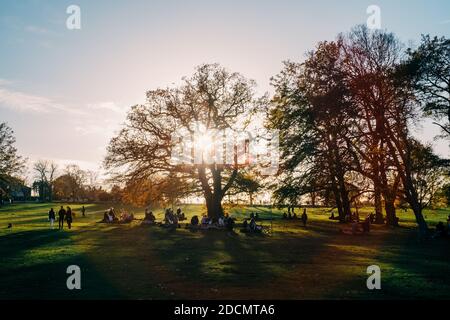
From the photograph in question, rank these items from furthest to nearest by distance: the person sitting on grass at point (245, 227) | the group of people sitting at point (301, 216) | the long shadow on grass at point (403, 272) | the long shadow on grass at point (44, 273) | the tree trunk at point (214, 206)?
the tree trunk at point (214, 206) < the group of people sitting at point (301, 216) < the person sitting on grass at point (245, 227) < the long shadow on grass at point (403, 272) < the long shadow on grass at point (44, 273)

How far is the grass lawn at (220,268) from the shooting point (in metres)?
12.6

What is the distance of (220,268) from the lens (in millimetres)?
16922

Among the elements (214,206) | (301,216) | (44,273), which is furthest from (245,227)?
(44,273)

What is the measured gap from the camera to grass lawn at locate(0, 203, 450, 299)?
1255cm

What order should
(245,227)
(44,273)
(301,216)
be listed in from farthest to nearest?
(301,216) → (245,227) → (44,273)

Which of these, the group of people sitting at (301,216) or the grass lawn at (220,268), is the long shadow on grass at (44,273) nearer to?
the grass lawn at (220,268)

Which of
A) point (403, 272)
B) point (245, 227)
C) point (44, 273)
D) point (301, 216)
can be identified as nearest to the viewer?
point (44, 273)

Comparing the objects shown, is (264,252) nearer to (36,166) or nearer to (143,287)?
(143,287)

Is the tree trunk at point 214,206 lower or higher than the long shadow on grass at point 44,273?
higher

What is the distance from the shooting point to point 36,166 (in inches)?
5674

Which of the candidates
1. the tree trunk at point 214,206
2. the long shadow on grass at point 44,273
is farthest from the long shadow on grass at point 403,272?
the tree trunk at point 214,206

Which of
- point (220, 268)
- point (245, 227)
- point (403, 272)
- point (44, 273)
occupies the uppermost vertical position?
point (44, 273)

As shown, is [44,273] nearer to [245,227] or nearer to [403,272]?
[403,272]
